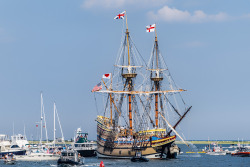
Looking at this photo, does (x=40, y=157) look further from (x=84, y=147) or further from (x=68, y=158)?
(x=84, y=147)

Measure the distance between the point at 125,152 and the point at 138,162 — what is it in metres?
13.0

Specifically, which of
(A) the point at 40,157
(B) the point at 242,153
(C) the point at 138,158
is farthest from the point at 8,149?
(B) the point at 242,153

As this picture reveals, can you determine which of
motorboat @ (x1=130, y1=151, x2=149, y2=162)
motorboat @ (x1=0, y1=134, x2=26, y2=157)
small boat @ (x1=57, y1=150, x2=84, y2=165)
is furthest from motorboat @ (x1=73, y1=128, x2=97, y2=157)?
small boat @ (x1=57, y1=150, x2=84, y2=165)

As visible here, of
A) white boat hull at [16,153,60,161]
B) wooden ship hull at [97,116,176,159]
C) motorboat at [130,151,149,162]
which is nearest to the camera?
motorboat at [130,151,149,162]

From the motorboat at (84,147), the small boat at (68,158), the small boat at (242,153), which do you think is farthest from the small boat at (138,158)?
the small boat at (242,153)

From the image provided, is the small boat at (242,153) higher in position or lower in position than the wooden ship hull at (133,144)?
lower

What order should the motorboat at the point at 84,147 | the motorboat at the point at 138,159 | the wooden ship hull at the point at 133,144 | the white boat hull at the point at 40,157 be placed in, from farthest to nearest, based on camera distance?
the motorboat at the point at 84,147, the wooden ship hull at the point at 133,144, the white boat hull at the point at 40,157, the motorboat at the point at 138,159

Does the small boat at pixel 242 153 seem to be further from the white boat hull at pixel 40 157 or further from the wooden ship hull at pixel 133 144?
the white boat hull at pixel 40 157

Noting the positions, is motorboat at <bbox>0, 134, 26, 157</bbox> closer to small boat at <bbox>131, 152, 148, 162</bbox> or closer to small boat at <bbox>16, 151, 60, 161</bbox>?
small boat at <bbox>16, 151, 60, 161</bbox>

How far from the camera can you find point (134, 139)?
130 meters

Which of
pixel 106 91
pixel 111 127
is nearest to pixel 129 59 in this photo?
pixel 106 91

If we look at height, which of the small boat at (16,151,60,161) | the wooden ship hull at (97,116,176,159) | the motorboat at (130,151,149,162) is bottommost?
the motorboat at (130,151,149,162)

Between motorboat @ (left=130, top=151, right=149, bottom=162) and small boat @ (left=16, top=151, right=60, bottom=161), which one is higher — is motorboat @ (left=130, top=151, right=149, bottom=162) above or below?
below

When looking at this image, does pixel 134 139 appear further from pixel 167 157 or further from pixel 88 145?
pixel 88 145
